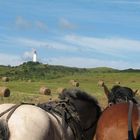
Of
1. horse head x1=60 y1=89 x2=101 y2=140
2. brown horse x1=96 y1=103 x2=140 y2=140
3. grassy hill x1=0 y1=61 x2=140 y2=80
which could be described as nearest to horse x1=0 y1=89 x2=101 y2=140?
horse head x1=60 y1=89 x2=101 y2=140

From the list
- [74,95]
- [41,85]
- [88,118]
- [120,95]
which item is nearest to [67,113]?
[74,95]

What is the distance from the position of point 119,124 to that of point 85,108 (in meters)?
1.65

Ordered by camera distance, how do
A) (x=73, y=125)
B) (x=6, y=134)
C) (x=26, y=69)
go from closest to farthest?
1. (x=6, y=134)
2. (x=73, y=125)
3. (x=26, y=69)

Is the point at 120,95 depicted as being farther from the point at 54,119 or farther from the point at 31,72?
the point at 31,72

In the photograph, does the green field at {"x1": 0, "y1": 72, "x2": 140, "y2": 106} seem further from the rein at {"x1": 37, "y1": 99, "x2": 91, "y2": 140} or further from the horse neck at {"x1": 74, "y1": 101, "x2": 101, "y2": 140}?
the rein at {"x1": 37, "y1": 99, "x2": 91, "y2": 140}

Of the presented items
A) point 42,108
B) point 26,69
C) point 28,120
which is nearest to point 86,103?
point 42,108

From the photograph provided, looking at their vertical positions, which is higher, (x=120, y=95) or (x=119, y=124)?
(x=120, y=95)

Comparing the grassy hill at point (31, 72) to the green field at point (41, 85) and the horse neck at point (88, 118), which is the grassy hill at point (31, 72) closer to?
the green field at point (41, 85)

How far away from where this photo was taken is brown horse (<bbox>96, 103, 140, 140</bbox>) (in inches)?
249

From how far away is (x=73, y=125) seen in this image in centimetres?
759

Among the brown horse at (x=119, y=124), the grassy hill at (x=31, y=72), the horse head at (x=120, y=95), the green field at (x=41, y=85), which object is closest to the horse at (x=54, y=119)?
the horse head at (x=120, y=95)

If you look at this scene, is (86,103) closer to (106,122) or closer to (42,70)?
(106,122)

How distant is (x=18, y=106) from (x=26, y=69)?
6867 centimetres

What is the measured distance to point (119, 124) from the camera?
A: 6.52 m
